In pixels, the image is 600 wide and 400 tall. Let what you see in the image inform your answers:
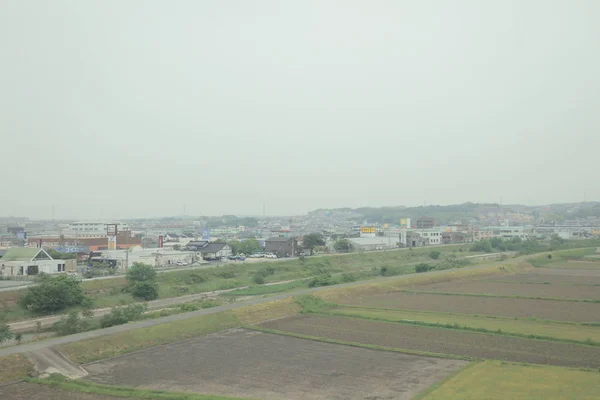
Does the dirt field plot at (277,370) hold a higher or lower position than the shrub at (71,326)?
lower

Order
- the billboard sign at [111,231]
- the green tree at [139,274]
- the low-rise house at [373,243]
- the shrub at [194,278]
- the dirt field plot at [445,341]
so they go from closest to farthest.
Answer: the dirt field plot at [445,341] → the green tree at [139,274] → the shrub at [194,278] → the billboard sign at [111,231] → the low-rise house at [373,243]

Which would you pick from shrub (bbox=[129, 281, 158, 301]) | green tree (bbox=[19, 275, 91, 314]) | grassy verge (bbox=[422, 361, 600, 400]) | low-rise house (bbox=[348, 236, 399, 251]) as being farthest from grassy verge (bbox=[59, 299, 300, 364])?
low-rise house (bbox=[348, 236, 399, 251])

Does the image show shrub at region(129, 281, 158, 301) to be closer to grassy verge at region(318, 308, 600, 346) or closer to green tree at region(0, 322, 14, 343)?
grassy verge at region(318, 308, 600, 346)

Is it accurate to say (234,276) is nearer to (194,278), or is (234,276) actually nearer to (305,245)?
(194,278)

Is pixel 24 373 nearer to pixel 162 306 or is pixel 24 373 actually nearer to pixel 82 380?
pixel 82 380

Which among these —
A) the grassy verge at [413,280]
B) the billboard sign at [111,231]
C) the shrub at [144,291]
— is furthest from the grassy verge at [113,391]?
the billboard sign at [111,231]

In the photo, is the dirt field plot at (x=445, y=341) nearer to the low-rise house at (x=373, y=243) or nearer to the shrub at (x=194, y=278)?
the shrub at (x=194, y=278)

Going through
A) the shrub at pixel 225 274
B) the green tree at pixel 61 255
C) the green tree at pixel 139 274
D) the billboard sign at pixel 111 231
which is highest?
the billboard sign at pixel 111 231

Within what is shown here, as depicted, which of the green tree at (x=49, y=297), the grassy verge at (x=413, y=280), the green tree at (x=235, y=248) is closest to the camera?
the green tree at (x=49, y=297)
